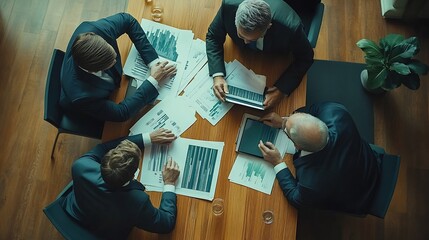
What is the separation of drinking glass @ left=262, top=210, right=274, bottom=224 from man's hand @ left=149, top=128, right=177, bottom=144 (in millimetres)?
613

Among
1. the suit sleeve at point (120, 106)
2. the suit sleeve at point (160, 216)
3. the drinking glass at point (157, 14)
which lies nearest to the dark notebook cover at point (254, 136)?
the suit sleeve at point (160, 216)

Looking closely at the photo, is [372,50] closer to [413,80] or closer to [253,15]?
[413,80]

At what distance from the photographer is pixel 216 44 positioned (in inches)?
84.0

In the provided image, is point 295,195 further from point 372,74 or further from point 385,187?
point 372,74

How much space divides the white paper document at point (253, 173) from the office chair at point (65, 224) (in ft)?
2.55

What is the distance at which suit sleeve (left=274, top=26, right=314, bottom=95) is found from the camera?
2.04 metres

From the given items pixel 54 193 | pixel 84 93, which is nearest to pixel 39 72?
pixel 54 193

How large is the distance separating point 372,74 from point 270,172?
1.06 meters

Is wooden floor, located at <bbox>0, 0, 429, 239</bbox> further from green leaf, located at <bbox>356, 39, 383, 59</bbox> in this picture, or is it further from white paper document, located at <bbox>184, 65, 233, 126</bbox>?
white paper document, located at <bbox>184, 65, 233, 126</bbox>

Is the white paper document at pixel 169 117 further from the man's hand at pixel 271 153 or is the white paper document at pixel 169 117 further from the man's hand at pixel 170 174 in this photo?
the man's hand at pixel 271 153

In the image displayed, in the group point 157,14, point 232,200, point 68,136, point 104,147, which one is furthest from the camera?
point 68,136

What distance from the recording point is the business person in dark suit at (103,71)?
6.13 ft

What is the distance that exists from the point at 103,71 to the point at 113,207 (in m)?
0.72

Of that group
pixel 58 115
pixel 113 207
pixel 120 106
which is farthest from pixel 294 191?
pixel 58 115
